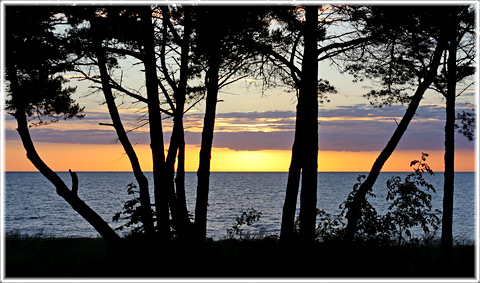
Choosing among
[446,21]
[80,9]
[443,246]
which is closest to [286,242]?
[443,246]

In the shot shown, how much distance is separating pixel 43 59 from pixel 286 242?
23.3 ft

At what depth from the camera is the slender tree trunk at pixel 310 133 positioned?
11.6 meters

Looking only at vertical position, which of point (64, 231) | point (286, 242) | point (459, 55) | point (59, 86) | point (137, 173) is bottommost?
point (64, 231)

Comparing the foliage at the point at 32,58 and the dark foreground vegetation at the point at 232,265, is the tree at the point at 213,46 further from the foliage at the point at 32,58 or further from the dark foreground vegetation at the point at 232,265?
the foliage at the point at 32,58

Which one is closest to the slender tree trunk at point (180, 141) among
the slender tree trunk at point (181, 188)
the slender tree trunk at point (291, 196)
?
the slender tree trunk at point (181, 188)

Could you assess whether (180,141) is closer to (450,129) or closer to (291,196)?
(291,196)

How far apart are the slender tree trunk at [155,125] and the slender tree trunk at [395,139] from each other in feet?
13.9

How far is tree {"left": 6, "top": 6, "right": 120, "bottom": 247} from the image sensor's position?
435 inches

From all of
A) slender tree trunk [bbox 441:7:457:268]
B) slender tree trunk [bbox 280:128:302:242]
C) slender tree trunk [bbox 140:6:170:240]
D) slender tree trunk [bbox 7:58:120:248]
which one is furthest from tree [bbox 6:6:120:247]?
slender tree trunk [bbox 441:7:457:268]

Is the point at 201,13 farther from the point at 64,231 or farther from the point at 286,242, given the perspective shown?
the point at 64,231

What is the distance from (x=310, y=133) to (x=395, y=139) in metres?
2.03

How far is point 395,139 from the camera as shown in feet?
39.1

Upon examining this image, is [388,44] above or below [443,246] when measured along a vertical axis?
above

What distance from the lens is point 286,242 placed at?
1257cm
